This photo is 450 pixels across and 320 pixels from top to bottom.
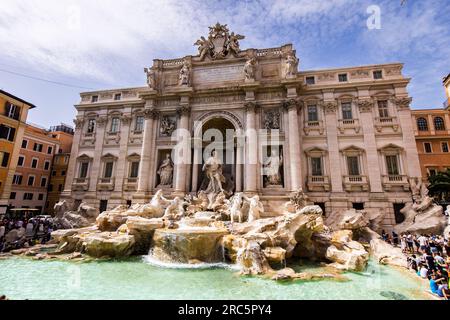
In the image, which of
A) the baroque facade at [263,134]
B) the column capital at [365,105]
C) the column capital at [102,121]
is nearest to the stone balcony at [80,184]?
the baroque facade at [263,134]

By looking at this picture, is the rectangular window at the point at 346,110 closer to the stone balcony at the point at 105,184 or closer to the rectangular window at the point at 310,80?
the rectangular window at the point at 310,80

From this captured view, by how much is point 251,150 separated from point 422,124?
23973 mm

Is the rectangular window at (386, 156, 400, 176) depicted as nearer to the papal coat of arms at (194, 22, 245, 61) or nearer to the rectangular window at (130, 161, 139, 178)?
the papal coat of arms at (194, 22, 245, 61)

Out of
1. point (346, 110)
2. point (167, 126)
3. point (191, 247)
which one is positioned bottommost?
point (191, 247)

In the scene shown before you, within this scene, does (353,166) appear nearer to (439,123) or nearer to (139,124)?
(439,123)

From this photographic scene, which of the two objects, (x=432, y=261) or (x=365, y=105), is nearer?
(x=432, y=261)

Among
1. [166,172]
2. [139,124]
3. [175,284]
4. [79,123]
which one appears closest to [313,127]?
[166,172]

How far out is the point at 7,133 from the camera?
21000 millimetres

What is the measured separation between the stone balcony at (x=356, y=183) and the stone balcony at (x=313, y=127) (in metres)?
4.18

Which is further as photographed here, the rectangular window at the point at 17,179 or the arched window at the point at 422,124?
the arched window at the point at 422,124

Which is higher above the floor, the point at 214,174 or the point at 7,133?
the point at 7,133

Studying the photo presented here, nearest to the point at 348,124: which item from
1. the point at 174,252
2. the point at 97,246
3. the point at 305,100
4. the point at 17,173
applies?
the point at 305,100

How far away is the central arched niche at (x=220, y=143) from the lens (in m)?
19.4

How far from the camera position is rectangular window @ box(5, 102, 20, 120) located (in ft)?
69.0
